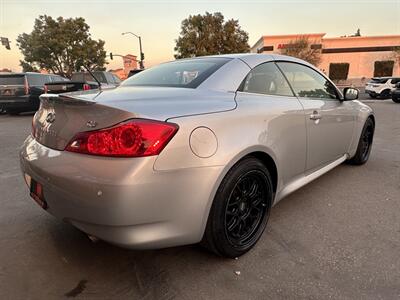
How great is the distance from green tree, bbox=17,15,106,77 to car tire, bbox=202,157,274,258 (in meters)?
36.1

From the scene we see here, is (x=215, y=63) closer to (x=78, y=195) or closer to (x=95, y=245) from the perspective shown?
(x=78, y=195)

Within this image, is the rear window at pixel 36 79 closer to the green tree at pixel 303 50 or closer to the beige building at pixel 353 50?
the green tree at pixel 303 50

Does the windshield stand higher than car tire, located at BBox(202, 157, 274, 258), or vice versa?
the windshield

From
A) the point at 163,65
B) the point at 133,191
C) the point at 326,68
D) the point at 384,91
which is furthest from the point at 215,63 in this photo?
the point at 326,68

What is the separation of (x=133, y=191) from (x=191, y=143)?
43 cm

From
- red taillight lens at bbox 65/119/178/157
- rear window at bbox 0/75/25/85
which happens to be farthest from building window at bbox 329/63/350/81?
red taillight lens at bbox 65/119/178/157

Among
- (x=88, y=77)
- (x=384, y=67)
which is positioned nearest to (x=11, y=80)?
(x=88, y=77)

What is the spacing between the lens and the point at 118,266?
2.27 metres

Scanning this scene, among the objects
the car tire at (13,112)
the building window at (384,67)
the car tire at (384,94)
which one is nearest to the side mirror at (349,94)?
the car tire at (13,112)

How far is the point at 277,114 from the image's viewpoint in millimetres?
2553

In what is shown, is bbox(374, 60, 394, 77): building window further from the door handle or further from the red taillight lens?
the red taillight lens

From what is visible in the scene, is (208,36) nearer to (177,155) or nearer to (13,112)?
(13,112)

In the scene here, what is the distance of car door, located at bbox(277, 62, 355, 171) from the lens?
3.04 m

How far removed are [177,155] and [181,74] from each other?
1.13 m
